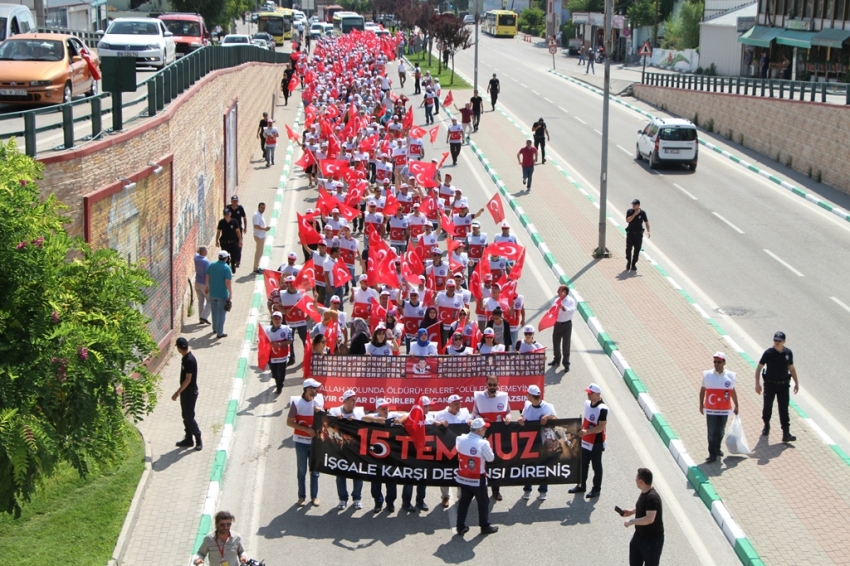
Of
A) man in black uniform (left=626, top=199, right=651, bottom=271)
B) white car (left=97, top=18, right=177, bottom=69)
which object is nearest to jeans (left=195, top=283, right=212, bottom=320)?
man in black uniform (left=626, top=199, right=651, bottom=271)

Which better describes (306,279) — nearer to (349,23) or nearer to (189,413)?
(189,413)

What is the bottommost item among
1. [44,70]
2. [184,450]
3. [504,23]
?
[184,450]

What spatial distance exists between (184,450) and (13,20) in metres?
16.1

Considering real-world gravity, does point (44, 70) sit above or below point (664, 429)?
above

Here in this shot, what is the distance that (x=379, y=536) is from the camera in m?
12.5

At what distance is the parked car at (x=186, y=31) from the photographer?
37.8 m

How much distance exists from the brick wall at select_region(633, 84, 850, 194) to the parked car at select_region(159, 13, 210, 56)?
63.1ft

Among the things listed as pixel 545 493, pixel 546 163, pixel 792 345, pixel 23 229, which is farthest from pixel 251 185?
pixel 23 229

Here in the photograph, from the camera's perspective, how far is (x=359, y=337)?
648 inches

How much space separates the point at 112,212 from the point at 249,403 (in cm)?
344

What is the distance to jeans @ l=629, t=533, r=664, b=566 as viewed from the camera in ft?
35.7

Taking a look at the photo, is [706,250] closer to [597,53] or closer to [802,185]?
[802,185]

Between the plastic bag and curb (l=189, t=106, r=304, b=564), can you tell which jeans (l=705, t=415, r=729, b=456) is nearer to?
the plastic bag

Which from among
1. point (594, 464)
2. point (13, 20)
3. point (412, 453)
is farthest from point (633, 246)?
point (13, 20)
